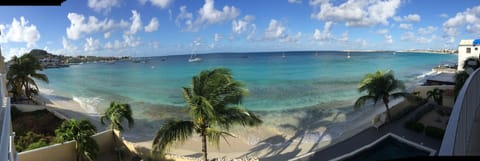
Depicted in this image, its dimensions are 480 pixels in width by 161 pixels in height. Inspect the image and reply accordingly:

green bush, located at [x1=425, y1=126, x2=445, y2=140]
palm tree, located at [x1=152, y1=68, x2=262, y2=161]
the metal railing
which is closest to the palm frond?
palm tree, located at [x1=152, y1=68, x2=262, y2=161]

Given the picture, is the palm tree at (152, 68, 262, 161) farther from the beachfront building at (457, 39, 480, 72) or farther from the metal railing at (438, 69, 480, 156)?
the beachfront building at (457, 39, 480, 72)

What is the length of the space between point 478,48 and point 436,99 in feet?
85.5

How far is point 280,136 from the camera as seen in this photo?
20.0 metres

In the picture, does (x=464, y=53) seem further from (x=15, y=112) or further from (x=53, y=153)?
(x=15, y=112)

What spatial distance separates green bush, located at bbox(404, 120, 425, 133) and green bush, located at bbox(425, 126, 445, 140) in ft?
1.54

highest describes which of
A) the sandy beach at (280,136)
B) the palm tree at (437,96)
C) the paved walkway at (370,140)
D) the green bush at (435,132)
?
the palm tree at (437,96)

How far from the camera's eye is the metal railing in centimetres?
337

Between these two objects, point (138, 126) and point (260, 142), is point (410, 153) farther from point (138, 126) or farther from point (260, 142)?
point (138, 126)

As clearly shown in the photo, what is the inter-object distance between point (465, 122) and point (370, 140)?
39.9 ft

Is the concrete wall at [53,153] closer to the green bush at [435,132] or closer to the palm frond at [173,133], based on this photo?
the palm frond at [173,133]

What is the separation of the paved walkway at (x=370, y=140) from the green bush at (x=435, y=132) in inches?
8.0

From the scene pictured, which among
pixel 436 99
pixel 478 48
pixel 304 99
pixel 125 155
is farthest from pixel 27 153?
pixel 478 48

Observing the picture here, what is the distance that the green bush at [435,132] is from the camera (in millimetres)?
14297

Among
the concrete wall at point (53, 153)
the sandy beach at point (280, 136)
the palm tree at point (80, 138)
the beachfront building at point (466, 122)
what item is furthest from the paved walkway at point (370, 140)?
the concrete wall at point (53, 153)
